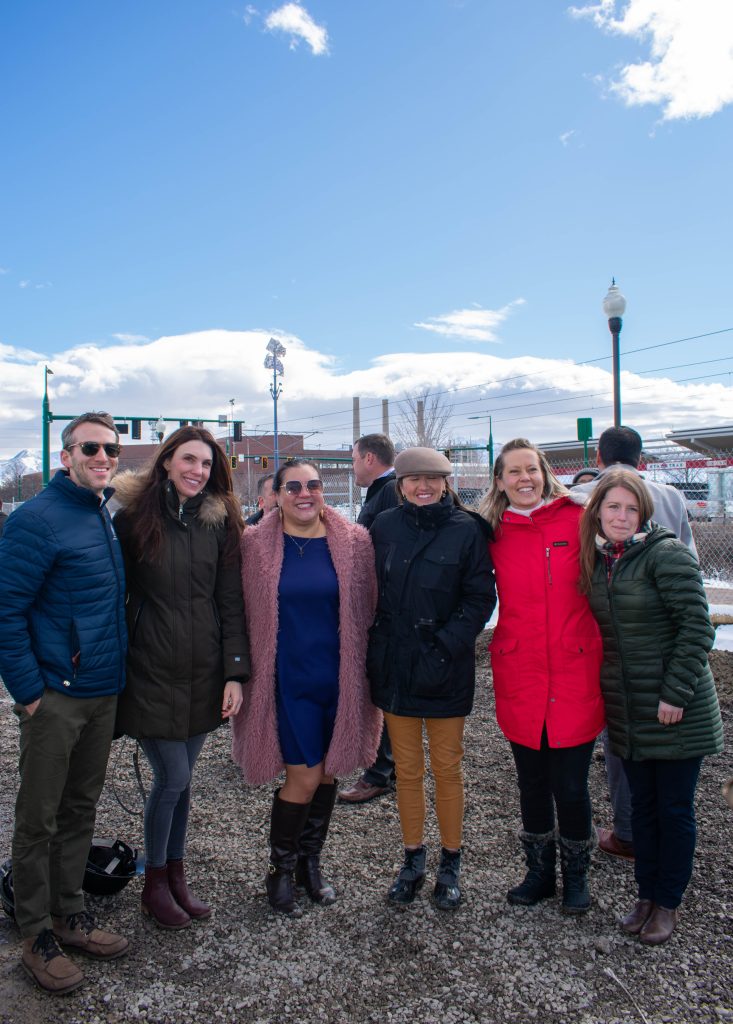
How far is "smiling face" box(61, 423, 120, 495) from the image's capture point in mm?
2840

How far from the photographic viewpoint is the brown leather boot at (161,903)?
2.99 metres

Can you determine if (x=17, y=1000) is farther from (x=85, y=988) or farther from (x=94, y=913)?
(x=94, y=913)

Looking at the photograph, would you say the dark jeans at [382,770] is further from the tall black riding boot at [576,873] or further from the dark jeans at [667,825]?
the dark jeans at [667,825]

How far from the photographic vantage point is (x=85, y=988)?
2637mm

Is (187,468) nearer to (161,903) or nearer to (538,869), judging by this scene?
(161,903)

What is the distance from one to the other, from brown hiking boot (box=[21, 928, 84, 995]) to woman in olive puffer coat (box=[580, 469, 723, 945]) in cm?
221

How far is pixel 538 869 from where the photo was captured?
126 inches

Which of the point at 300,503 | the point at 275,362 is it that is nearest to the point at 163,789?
the point at 300,503

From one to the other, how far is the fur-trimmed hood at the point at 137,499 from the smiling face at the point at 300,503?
11.4 inches

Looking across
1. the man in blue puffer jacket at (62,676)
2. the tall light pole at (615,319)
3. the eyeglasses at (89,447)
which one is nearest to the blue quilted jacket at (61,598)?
the man in blue puffer jacket at (62,676)

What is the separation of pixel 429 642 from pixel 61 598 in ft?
5.09

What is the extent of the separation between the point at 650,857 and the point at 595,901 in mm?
381

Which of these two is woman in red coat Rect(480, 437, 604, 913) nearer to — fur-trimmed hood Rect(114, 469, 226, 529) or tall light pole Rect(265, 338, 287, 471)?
fur-trimmed hood Rect(114, 469, 226, 529)

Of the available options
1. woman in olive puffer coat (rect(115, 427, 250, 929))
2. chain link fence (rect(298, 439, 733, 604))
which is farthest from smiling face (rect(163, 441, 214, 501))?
chain link fence (rect(298, 439, 733, 604))
